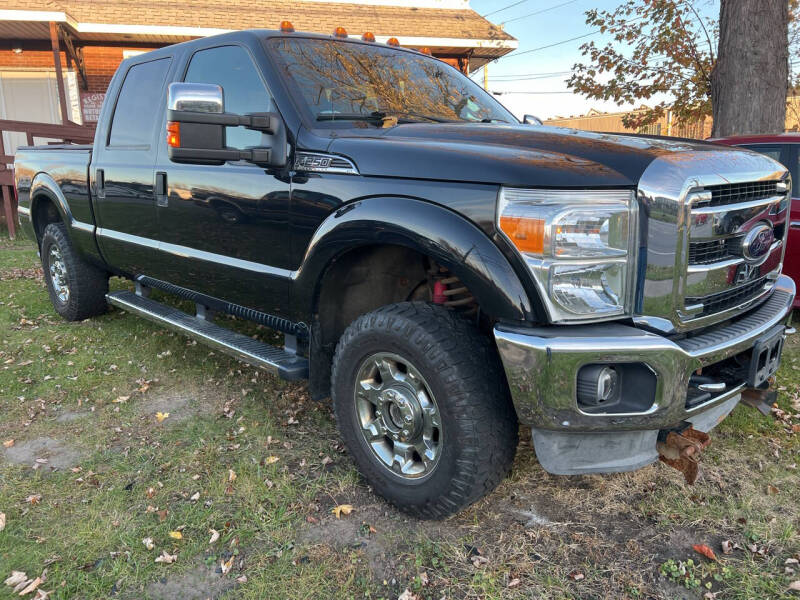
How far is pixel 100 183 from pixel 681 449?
13.1 ft

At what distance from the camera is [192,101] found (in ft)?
8.20

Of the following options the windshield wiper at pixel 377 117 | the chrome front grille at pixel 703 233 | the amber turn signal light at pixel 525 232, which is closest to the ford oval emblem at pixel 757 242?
the chrome front grille at pixel 703 233

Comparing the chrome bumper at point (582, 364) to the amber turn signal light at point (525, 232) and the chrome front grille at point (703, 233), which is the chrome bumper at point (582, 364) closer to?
the chrome front grille at point (703, 233)

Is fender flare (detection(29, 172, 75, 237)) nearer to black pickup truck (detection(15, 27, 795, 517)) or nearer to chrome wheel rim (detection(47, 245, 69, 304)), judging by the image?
chrome wheel rim (detection(47, 245, 69, 304))

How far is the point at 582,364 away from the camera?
6.46ft

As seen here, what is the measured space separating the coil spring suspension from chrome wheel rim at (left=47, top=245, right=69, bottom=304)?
390 cm

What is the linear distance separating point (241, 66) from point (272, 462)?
6.74 feet

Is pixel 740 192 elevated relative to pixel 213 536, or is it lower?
elevated

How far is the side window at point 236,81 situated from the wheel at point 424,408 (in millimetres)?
1182

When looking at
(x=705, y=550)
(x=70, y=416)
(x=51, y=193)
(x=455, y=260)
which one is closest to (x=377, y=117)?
(x=455, y=260)


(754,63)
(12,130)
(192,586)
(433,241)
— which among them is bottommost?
(192,586)

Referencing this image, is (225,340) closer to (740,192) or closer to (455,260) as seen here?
(455,260)

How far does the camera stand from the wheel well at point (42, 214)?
5.29 m

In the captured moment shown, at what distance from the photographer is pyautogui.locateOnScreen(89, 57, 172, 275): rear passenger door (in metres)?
3.80
